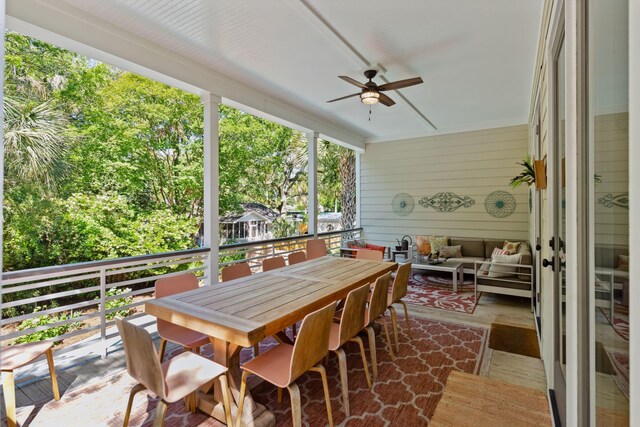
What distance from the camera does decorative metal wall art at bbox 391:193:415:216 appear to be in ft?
23.7

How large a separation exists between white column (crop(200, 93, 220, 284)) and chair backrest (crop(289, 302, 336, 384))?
2.45 metres

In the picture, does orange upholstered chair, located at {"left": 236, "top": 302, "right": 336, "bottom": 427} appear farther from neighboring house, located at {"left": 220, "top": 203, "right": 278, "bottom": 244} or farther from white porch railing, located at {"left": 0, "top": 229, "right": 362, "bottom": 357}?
neighboring house, located at {"left": 220, "top": 203, "right": 278, "bottom": 244}

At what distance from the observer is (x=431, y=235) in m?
6.91

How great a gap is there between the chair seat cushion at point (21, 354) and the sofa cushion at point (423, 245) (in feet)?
18.7

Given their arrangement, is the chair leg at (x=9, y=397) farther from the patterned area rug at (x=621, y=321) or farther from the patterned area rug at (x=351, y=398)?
the patterned area rug at (x=621, y=321)

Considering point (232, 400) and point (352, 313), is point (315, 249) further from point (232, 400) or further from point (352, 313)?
point (232, 400)

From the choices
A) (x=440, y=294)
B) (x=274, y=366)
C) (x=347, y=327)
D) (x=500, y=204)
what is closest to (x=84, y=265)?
(x=274, y=366)

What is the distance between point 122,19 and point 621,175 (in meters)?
3.73

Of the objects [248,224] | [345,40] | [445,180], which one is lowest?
[248,224]

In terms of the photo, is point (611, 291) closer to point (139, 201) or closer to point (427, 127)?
point (427, 127)

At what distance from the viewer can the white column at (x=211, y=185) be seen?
400 centimetres

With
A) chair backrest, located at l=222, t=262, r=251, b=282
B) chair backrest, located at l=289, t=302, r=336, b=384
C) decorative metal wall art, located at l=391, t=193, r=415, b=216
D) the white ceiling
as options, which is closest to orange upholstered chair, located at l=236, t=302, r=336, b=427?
chair backrest, located at l=289, t=302, r=336, b=384

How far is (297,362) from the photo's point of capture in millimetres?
1780

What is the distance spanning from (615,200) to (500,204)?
6.03 m
